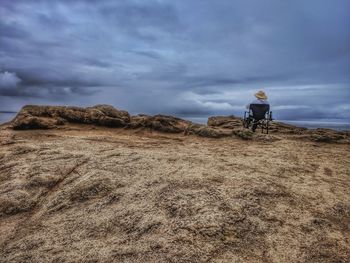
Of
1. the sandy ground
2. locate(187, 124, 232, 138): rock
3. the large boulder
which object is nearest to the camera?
the sandy ground

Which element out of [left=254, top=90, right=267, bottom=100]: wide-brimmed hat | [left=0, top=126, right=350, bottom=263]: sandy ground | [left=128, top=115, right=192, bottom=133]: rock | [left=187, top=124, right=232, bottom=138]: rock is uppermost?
[left=254, top=90, right=267, bottom=100]: wide-brimmed hat

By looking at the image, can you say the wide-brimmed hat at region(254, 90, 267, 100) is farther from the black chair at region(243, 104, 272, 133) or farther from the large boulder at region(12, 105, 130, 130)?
the large boulder at region(12, 105, 130, 130)

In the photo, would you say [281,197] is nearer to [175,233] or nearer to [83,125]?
[175,233]

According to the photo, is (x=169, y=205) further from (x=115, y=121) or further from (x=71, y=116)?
(x=71, y=116)

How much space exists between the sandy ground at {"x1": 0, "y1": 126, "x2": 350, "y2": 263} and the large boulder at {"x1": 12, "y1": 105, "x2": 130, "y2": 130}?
145 inches

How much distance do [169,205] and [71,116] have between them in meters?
10.4

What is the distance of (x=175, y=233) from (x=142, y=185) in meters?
2.06

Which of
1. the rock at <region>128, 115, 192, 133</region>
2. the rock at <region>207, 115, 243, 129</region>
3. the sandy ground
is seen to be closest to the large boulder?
the rock at <region>128, 115, 192, 133</region>

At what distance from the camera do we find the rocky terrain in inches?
236

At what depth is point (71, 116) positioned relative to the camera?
1622 cm

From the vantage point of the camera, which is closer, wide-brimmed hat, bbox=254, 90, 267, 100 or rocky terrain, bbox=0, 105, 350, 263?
rocky terrain, bbox=0, 105, 350, 263

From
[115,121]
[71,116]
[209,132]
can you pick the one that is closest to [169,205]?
[209,132]

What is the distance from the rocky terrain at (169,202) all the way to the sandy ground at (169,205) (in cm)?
2

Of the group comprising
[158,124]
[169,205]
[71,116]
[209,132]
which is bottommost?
[169,205]
